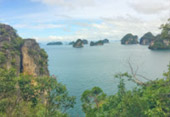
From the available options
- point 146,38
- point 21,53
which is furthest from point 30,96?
point 146,38

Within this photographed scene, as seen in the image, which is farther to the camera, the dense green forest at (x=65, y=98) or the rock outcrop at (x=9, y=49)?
the rock outcrop at (x=9, y=49)

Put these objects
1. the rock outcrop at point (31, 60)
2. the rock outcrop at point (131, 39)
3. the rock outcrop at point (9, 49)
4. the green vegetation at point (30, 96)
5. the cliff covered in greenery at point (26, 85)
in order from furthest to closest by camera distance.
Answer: the rock outcrop at point (131, 39) → the rock outcrop at point (31, 60) → the rock outcrop at point (9, 49) → the cliff covered in greenery at point (26, 85) → the green vegetation at point (30, 96)

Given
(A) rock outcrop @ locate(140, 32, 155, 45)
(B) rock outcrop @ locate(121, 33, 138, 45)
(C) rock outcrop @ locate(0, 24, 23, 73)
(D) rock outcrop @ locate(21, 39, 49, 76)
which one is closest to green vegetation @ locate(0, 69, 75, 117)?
(C) rock outcrop @ locate(0, 24, 23, 73)

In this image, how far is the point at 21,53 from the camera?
89.9ft

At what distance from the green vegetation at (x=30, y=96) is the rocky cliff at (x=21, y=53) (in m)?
12.4

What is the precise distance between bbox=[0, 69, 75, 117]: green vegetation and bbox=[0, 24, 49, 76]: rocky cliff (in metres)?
12.4

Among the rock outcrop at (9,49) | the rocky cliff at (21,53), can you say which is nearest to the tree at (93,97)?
the rock outcrop at (9,49)

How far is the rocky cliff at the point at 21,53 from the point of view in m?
23.8

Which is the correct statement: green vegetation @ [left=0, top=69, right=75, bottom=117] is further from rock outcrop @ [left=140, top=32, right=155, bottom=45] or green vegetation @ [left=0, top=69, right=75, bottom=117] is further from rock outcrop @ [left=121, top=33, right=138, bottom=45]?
rock outcrop @ [left=121, top=33, right=138, bottom=45]

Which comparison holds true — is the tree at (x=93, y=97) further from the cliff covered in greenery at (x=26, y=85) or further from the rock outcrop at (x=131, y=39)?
the rock outcrop at (x=131, y=39)

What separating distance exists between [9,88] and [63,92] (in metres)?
3.52

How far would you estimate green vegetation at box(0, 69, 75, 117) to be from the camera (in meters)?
8.41

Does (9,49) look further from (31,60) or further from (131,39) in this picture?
(131,39)

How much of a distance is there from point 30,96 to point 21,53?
17.4 meters
